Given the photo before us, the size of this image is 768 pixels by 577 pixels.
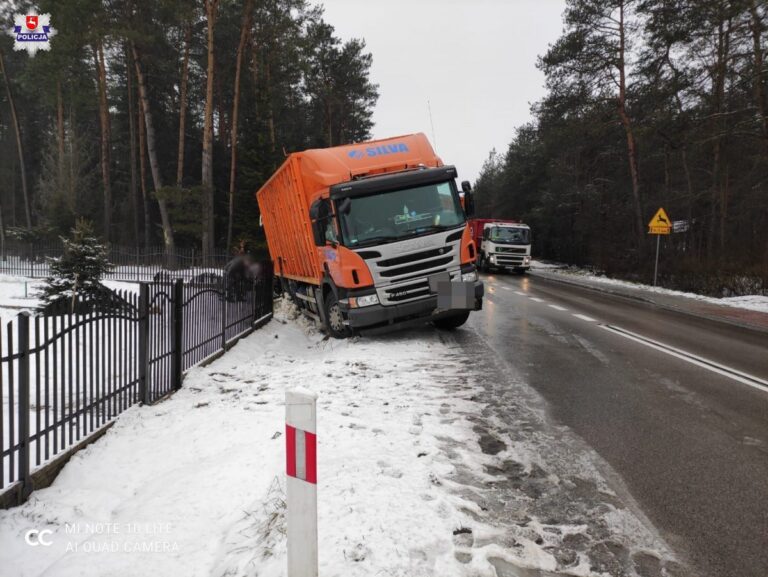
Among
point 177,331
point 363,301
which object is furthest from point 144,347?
point 363,301

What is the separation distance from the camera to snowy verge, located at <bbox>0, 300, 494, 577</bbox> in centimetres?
311

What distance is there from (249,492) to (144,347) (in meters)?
3.23

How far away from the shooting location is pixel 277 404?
6000 mm

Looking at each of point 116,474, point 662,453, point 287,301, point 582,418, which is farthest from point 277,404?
point 287,301

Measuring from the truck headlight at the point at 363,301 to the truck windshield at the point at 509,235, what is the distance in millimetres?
22658

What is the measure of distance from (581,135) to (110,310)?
90.3ft

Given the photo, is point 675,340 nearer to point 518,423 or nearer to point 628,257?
point 518,423

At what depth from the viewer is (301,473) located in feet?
8.55

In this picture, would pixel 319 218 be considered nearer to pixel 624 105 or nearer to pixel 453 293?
pixel 453 293

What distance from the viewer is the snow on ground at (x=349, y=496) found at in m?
3.08

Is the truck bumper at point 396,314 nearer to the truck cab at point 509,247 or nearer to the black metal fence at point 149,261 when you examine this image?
the black metal fence at point 149,261

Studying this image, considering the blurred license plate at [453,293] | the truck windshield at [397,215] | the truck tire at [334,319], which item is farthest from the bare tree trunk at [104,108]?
the blurred license plate at [453,293]

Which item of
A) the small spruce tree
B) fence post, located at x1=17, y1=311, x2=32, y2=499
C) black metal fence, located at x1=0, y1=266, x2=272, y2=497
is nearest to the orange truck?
black metal fence, located at x1=0, y1=266, x2=272, y2=497

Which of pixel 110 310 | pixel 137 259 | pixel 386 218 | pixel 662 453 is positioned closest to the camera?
pixel 662 453
